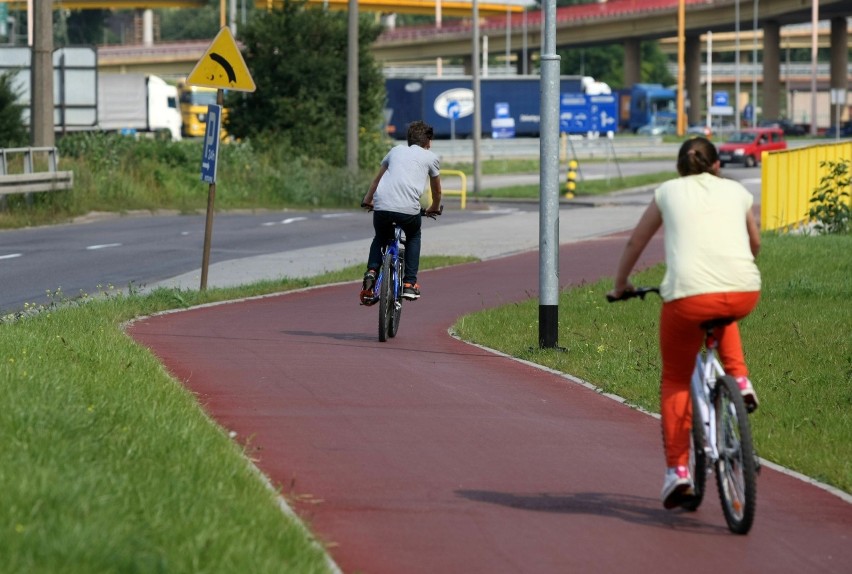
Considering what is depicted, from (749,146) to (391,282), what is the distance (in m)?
52.2

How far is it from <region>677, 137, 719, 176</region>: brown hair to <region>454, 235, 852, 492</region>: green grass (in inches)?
75.8

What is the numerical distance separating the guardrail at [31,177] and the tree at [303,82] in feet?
35.4

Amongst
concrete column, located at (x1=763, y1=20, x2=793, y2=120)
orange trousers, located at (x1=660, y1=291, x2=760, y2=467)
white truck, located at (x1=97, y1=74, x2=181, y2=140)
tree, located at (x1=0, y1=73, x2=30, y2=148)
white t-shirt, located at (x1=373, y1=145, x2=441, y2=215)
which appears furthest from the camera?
concrete column, located at (x1=763, y1=20, x2=793, y2=120)

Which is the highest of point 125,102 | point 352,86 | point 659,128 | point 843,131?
point 659,128

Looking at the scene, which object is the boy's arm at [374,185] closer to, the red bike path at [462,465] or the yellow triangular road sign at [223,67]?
the red bike path at [462,465]

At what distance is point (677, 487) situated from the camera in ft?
22.4

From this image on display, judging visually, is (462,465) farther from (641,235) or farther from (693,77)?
(693,77)

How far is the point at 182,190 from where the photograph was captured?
37219 mm

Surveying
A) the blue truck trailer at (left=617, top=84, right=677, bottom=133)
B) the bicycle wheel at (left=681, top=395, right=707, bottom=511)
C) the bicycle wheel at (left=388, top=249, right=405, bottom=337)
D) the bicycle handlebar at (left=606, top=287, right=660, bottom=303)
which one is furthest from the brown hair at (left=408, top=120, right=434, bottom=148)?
the blue truck trailer at (left=617, top=84, right=677, bottom=133)

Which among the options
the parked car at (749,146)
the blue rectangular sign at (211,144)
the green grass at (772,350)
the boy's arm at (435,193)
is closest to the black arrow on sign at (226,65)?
the blue rectangular sign at (211,144)

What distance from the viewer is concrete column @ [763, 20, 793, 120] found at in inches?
4286

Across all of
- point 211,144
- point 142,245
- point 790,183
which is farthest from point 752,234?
point 790,183

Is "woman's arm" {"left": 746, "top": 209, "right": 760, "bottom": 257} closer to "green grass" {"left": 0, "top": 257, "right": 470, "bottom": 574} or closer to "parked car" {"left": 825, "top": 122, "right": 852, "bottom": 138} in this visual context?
"green grass" {"left": 0, "top": 257, "right": 470, "bottom": 574}

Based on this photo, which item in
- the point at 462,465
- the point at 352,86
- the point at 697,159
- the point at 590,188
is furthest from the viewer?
the point at 590,188
